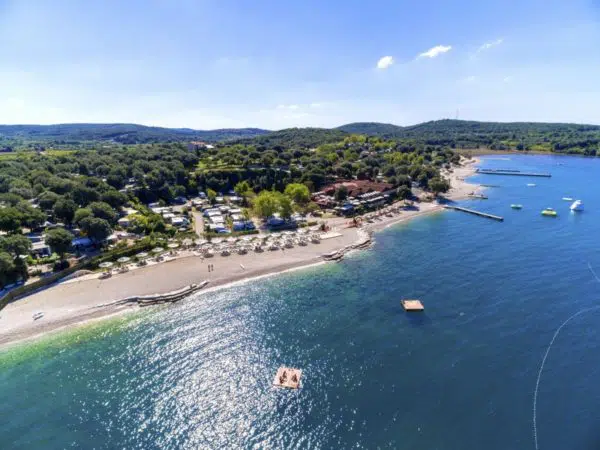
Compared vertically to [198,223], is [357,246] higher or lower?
lower

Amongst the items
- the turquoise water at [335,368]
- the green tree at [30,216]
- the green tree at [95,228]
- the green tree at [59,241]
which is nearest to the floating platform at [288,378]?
the turquoise water at [335,368]

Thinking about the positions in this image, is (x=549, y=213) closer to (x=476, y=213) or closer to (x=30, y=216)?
(x=476, y=213)

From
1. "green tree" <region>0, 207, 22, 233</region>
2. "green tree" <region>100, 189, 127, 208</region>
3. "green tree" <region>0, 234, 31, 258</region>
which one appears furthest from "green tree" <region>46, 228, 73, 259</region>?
"green tree" <region>100, 189, 127, 208</region>

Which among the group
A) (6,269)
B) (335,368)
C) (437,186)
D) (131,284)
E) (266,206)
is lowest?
(335,368)

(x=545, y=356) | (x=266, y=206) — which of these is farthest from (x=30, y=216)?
(x=545, y=356)

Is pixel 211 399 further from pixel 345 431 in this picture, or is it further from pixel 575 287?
pixel 575 287

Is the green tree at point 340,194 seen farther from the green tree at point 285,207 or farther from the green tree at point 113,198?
the green tree at point 113,198
